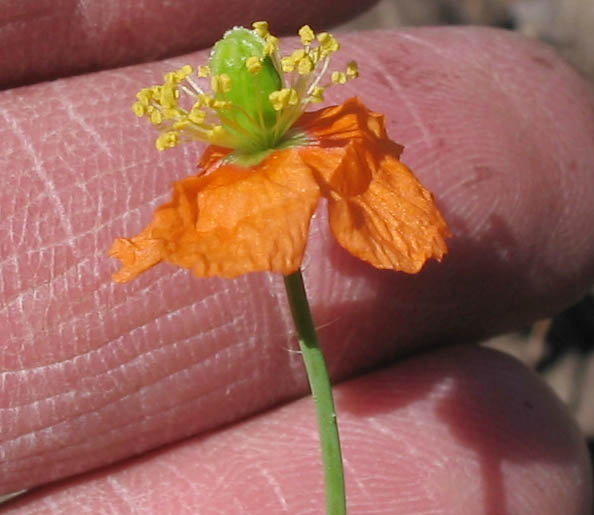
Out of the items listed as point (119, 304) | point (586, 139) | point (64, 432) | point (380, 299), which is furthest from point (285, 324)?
point (586, 139)

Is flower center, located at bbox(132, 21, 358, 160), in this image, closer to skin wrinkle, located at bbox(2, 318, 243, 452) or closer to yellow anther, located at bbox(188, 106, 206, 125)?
yellow anther, located at bbox(188, 106, 206, 125)

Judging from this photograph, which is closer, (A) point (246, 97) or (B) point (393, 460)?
(A) point (246, 97)

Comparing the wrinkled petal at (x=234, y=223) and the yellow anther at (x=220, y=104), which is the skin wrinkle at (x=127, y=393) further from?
the yellow anther at (x=220, y=104)

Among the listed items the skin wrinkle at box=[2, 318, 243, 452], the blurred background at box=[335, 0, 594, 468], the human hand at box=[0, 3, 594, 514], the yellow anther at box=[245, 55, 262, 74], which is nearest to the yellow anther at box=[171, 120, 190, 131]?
the yellow anther at box=[245, 55, 262, 74]

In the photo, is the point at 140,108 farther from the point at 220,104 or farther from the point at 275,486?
the point at 275,486

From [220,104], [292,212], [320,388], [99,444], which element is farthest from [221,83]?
[99,444]
